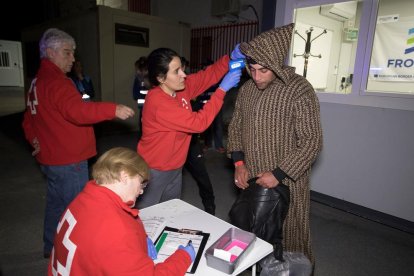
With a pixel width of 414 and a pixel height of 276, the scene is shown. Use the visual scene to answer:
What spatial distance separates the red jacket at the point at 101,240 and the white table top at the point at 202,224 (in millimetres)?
261

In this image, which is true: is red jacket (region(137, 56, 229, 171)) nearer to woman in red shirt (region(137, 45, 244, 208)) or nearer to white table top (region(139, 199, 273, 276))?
woman in red shirt (region(137, 45, 244, 208))

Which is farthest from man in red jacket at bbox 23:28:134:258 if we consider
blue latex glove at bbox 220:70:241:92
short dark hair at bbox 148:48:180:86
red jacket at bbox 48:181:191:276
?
red jacket at bbox 48:181:191:276

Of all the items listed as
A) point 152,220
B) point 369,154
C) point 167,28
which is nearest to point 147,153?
point 152,220

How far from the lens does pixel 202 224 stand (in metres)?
1.43

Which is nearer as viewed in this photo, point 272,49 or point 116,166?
point 116,166

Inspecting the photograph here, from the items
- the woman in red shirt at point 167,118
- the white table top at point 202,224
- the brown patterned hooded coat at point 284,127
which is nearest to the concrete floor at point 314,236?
the brown patterned hooded coat at point 284,127

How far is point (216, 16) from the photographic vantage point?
21.9 feet

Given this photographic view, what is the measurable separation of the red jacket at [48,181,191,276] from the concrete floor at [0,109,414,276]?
129cm

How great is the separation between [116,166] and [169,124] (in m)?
0.73

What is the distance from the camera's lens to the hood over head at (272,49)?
1.49 metres

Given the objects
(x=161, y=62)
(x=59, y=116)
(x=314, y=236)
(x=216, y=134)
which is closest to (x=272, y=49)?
(x=161, y=62)

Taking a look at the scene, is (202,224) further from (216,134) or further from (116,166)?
(216,134)

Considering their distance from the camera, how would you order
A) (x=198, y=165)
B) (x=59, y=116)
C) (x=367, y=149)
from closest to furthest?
(x=59, y=116), (x=198, y=165), (x=367, y=149)

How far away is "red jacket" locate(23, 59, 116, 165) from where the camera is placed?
5.77 ft
